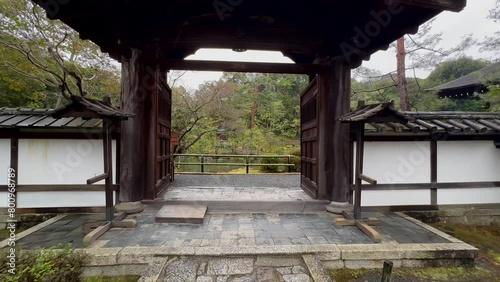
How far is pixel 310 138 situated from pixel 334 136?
793 mm

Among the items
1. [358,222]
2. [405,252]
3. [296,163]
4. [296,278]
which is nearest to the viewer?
[296,278]

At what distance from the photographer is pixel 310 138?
4914mm

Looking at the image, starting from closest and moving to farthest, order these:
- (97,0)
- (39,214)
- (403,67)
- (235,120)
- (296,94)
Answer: (97,0)
(39,214)
(403,67)
(235,120)
(296,94)

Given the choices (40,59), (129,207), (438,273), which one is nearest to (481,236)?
(438,273)

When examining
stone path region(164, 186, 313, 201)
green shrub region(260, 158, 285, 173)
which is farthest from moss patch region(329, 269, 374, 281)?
green shrub region(260, 158, 285, 173)

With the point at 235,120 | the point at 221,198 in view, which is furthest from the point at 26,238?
the point at 235,120

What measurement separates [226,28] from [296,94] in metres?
18.3

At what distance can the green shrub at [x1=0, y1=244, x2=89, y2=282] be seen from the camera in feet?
6.03

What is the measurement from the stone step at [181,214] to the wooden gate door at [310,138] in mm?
2174

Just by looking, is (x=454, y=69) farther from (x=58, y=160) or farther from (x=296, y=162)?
(x=58, y=160)

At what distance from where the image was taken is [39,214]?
12.9 feet

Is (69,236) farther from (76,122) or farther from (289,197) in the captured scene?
(289,197)

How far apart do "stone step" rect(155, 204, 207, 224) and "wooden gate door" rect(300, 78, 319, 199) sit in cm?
217

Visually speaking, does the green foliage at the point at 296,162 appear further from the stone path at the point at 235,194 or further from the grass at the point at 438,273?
the grass at the point at 438,273
